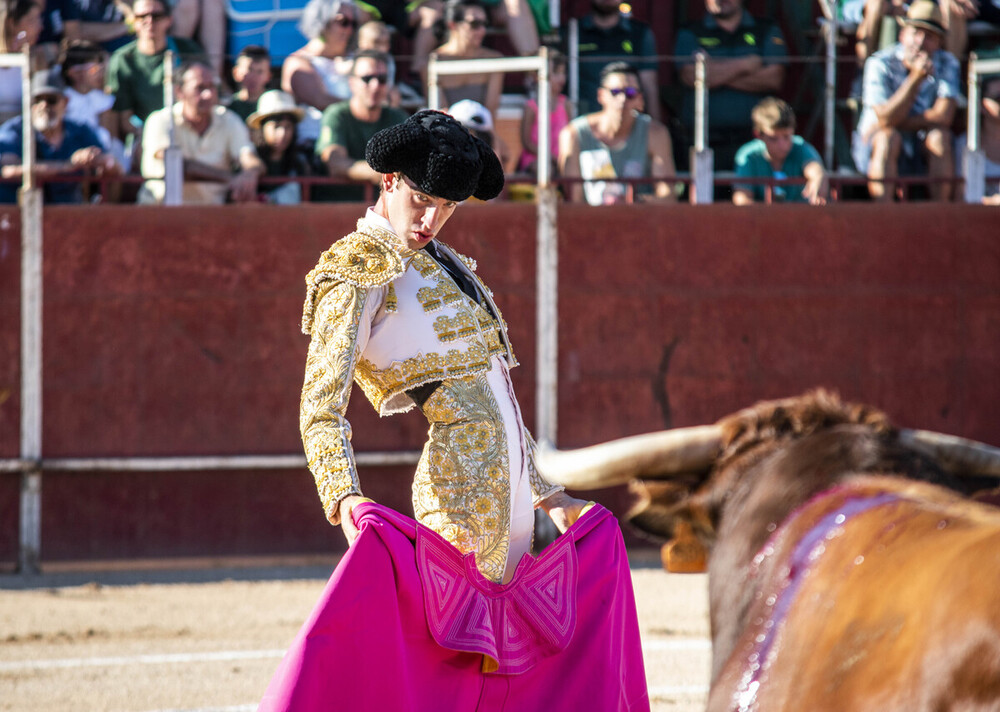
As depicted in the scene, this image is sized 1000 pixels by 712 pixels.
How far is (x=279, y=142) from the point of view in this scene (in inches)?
266

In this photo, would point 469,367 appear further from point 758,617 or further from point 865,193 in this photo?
point 865,193

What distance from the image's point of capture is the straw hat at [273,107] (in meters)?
6.72

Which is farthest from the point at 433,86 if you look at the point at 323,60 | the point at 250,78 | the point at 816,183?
the point at 816,183

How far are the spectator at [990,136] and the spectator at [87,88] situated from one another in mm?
4644

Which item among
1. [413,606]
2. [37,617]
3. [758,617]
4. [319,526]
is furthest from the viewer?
[319,526]

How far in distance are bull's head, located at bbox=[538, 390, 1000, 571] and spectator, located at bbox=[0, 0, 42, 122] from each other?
226 inches

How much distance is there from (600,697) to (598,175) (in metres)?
5.13

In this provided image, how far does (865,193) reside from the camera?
7430 mm

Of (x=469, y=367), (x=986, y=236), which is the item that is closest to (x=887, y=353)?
(x=986, y=236)

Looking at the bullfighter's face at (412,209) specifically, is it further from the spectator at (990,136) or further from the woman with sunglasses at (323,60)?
the spectator at (990,136)

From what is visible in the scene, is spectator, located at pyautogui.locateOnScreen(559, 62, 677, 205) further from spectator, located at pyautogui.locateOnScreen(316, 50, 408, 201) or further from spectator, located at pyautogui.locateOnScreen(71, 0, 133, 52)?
spectator, located at pyautogui.locateOnScreen(71, 0, 133, 52)

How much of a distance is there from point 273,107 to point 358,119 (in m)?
0.44

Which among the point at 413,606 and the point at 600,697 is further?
the point at 600,697

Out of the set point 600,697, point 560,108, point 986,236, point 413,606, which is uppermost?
point 560,108
